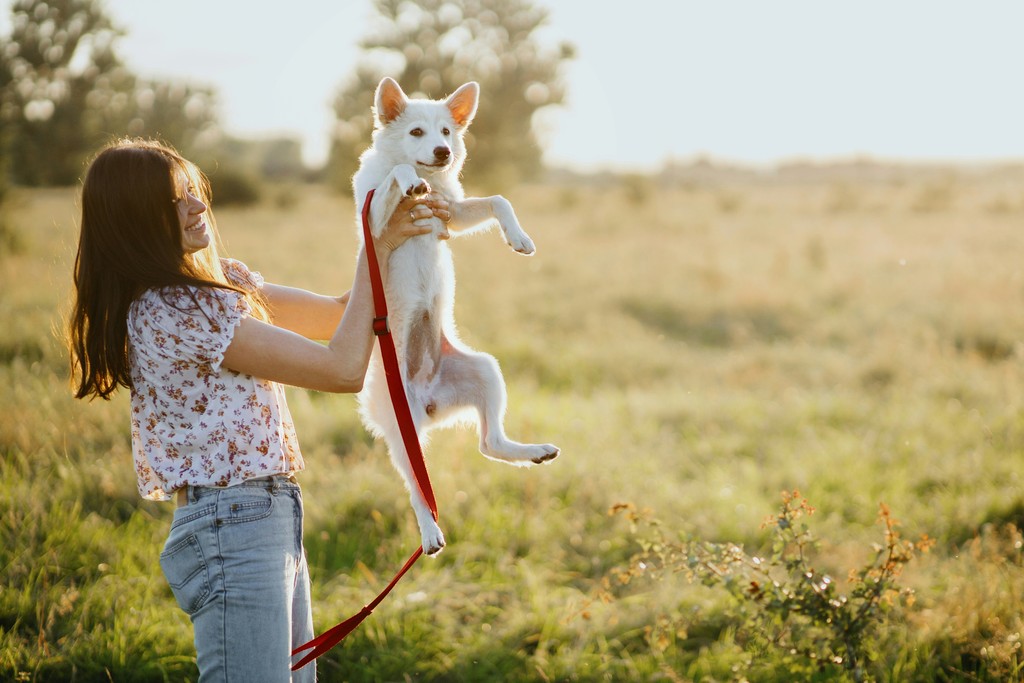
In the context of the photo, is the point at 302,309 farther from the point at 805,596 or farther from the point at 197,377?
the point at 805,596

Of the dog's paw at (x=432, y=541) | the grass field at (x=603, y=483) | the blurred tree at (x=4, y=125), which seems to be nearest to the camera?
the dog's paw at (x=432, y=541)

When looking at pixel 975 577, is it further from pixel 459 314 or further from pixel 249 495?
pixel 459 314

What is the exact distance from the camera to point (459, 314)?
9.71 metres

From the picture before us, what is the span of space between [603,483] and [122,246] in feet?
11.9

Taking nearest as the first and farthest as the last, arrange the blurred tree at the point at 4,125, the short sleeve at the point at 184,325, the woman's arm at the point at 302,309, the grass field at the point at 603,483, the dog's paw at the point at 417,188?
the short sleeve at the point at 184,325
the dog's paw at the point at 417,188
the woman's arm at the point at 302,309
the grass field at the point at 603,483
the blurred tree at the point at 4,125

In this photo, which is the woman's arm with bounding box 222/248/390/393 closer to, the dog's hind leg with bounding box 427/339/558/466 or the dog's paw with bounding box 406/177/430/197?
the dog's paw with bounding box 406/177/430/197

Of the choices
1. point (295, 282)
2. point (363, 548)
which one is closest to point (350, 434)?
point (363, 548)

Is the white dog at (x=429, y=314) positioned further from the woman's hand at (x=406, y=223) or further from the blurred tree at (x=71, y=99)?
the blurred tree at (x=71, y=99)

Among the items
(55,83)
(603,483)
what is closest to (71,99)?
(55,83)

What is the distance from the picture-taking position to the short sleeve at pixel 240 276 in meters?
2.73

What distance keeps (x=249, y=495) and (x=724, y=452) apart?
181 inches

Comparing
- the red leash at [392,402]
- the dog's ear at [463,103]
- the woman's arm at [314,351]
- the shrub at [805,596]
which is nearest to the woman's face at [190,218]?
the woman's arm at [314,351]

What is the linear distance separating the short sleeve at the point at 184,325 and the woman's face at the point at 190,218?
0.64 feet

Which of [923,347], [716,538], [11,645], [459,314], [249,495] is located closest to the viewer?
[249,495]
